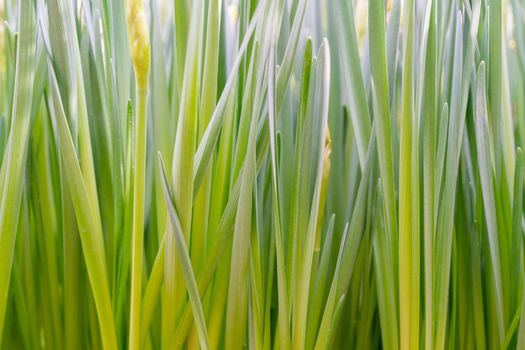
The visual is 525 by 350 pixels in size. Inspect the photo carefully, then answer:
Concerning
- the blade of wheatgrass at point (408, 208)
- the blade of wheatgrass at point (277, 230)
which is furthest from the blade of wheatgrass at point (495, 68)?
the blade of wheatgrass at point (277, 230)

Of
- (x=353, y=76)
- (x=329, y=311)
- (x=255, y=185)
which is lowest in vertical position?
(x=329, y=311)

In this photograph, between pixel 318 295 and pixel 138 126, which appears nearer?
pixel 138 126

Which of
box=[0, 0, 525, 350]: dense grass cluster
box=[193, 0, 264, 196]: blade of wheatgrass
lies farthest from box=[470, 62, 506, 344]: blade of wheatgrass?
box=[193, 0, 264, 196]: blade of wheatgrass

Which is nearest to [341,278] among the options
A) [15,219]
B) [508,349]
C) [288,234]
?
[288,234]

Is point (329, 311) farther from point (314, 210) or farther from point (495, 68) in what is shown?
point (495, 68)

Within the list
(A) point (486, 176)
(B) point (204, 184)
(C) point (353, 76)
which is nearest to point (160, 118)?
(B) point (204, 184)

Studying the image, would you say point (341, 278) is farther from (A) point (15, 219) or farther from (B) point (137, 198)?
(A) point (15, 219)

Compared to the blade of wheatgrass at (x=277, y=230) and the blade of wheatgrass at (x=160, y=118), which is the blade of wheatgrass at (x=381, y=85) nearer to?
the blade of wheatgrass at (x=277, y=230)

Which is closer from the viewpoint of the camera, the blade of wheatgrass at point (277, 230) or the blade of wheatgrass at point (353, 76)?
the blade of wheatgrass at point (277, 230)
